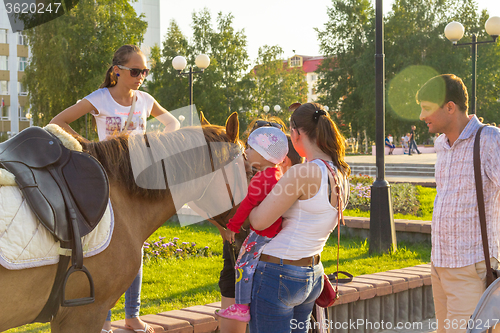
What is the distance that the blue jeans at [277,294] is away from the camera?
7.47ft

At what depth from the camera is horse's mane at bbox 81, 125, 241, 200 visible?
249cm

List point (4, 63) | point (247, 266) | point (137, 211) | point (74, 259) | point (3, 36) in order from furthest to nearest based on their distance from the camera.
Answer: point (4, 63)
point (3, 36)
point (137, 211)
point (247, 266)
point (74, 259)

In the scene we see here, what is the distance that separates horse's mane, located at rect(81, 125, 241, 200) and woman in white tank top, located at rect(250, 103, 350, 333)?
0.54m

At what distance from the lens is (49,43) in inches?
1101

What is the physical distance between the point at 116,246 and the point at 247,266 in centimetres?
66

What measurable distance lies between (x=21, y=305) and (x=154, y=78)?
145ft

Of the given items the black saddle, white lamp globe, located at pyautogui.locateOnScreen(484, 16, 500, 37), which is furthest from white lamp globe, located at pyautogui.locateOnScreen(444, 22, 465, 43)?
the black saddle

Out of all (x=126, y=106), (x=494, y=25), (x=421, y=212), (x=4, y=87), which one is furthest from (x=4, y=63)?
(x=126, y=106)

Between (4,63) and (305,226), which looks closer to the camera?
(305,226)

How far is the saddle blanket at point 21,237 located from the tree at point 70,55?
89.0 ft

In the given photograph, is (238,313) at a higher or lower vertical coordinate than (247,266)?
lower

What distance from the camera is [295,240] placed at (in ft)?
7.66

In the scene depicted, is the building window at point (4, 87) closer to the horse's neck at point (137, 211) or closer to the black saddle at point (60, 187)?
the horse's neck at point (137, 211)

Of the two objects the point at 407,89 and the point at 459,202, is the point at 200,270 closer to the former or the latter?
the point at 459,202
